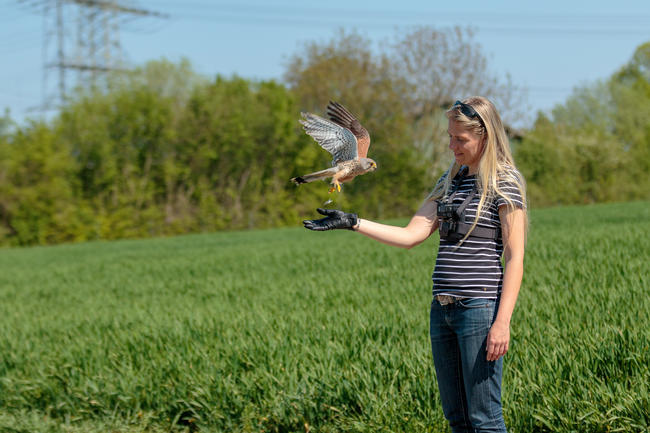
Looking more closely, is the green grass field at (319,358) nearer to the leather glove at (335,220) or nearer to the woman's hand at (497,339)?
the woman's hand at (497,339)

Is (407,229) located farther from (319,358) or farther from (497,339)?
(319,358)

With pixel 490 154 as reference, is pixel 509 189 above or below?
below

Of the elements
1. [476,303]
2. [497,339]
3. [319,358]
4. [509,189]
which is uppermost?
[509,189]

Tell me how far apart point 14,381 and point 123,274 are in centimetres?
755

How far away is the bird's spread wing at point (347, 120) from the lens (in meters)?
1.50

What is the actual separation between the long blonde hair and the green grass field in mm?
1498

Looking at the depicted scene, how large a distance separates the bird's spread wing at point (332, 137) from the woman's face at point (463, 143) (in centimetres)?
93

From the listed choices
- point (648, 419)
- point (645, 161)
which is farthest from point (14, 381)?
point (645, 161)

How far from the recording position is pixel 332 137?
1449mm

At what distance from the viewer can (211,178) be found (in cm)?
1819

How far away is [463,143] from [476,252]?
1.47ft

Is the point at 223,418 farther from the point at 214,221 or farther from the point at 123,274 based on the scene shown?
the point at 214,221

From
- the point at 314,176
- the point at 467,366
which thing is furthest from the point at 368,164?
the point at 467,366

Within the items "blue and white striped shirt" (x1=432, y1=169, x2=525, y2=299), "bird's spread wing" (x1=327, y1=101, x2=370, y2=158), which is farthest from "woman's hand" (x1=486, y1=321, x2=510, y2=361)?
"bird's spread wing" (x1=327, y1=101, x2=370, y2=158)
